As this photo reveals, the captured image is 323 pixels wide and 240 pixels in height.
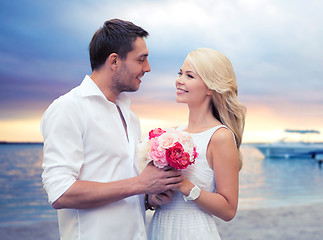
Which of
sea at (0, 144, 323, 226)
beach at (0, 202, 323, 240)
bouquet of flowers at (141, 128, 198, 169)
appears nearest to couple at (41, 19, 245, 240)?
bouquet of flowers at (141, 128, 198, 169)

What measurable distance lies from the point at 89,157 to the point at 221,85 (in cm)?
124

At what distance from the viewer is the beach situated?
8.96 metres

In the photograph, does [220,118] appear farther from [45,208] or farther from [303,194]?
[303,194]

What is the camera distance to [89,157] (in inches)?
105

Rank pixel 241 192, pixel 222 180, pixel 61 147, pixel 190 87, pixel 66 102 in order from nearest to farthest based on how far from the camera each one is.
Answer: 1. pixel 61 147
2. pixel 66 102
3. pixel 222 180
4. pixel 190 87
5. pixel 241 192

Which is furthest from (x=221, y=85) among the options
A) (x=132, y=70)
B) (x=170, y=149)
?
(x=170, y=149)

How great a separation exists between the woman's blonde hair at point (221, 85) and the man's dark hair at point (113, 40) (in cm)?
52

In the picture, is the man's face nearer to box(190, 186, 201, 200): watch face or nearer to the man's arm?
the man's arm

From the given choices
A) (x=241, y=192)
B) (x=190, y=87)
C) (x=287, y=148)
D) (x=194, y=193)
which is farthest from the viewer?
(x=287, y=148)

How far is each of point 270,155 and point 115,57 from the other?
36.8 m

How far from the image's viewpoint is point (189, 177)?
3.00 meters

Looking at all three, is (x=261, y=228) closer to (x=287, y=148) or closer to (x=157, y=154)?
(x=157, y=154)

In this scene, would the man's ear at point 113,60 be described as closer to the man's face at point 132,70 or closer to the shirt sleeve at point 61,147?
the man's face at point 132,70

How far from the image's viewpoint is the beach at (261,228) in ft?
29.4
